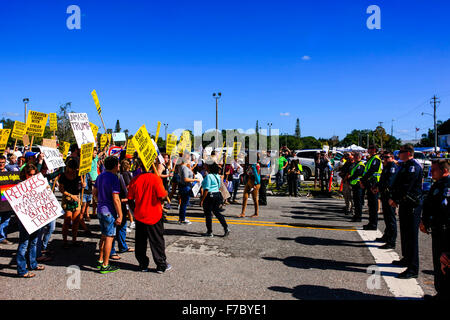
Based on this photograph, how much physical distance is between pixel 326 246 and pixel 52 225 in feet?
17.0

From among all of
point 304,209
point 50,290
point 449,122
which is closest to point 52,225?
point 50,290

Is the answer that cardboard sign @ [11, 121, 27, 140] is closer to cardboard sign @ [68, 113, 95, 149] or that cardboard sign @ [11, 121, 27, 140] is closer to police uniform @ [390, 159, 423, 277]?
cardboard sign @ [68, 113, 95, 149]

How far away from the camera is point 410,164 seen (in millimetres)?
5035

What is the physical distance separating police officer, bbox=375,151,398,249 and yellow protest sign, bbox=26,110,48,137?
9.16 meters

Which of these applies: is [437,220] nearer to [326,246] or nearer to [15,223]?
[326,246]

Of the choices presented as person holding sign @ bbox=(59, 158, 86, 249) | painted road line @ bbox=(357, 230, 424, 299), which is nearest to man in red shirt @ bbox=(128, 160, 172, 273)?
person holding sign @ bbox=(59, 158, 86, 249)

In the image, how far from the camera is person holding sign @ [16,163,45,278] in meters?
4.33

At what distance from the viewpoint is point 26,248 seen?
14.5ft

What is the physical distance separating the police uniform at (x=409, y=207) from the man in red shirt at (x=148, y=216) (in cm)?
375

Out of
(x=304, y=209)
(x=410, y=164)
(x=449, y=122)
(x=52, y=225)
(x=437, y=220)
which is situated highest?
(x=449, y=122)

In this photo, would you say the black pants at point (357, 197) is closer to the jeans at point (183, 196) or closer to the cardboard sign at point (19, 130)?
the jeans at point (183, 196)

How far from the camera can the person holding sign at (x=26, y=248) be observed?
433 centimetres

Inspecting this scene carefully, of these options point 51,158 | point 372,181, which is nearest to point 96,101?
point 51,158
